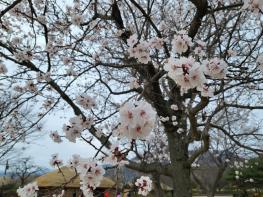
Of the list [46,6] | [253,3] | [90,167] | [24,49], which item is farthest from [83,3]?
[90,167]

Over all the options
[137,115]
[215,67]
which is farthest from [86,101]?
[137,115]

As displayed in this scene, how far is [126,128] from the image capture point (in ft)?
6.47

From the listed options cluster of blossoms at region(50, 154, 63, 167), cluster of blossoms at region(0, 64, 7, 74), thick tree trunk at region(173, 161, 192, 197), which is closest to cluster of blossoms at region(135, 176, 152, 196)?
cluster of blossoms at region(50, 154, 63, 167)

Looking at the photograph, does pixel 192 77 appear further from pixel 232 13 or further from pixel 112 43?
pixel 112 43

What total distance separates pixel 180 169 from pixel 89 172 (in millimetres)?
4606

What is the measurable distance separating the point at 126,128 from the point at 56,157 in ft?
7.91

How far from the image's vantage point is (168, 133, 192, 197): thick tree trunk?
680cm

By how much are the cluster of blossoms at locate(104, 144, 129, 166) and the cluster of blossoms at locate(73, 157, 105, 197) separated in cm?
8

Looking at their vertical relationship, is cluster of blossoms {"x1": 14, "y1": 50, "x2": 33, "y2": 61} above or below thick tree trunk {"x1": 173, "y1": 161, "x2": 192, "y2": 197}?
above

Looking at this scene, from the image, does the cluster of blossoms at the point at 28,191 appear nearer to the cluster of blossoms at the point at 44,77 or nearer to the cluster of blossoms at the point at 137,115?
the cluster of blossoms at the point at 137,115

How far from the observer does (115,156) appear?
2336mm

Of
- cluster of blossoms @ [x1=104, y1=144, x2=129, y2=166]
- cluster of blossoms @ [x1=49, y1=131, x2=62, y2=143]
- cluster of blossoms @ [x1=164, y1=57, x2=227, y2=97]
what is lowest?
cluster of blossoms @ [x1=104, y1=144, x2=129, y2=166]

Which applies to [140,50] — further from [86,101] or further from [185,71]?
[185,71]

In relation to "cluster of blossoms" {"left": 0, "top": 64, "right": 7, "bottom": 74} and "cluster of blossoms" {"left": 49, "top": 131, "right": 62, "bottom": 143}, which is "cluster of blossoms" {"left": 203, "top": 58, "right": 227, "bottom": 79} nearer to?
"cluster of blossoms" {"left": 49, "top": 131, "right": 62, "bottom": 143}
